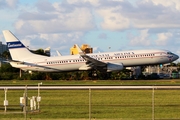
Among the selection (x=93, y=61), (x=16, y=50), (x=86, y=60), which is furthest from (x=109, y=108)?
(x=16, y=50)

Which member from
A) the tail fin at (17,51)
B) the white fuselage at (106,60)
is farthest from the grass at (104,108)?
the tail fin at (17,51)

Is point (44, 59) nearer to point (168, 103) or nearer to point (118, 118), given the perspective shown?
point (168, 103)

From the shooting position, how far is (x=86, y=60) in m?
71.9

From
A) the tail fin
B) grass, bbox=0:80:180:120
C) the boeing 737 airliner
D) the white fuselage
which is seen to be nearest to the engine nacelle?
the boeing 737 airliner

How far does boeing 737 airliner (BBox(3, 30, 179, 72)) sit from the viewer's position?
7012cm

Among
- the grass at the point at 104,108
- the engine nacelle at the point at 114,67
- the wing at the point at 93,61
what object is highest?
the wing at the point at 93,61

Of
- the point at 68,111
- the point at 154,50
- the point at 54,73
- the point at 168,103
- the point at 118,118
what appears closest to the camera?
the point at 118,118

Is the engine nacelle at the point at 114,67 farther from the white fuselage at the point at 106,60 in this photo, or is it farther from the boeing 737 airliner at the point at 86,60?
the white fuselage at the point at 106,60

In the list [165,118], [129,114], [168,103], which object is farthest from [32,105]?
[168,103]

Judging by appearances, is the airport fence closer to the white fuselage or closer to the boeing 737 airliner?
the white fuselage

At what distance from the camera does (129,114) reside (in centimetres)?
2589

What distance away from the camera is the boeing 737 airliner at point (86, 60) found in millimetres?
70125

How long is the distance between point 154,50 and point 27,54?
19637mm

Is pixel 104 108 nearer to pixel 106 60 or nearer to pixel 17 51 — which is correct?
pixel 106 60
